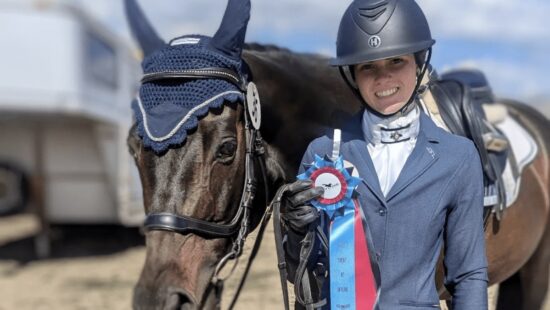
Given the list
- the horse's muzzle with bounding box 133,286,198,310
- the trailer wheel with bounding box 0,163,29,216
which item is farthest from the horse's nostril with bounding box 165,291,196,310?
the trailer wheel with bounding box 0,163,29,216

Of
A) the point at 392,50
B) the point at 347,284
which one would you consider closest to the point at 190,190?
the point at 347,284

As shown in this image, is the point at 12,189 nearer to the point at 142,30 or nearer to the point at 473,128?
the point at 142,30

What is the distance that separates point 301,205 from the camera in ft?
5.96

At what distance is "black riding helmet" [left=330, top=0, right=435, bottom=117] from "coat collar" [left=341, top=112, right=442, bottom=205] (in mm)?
98

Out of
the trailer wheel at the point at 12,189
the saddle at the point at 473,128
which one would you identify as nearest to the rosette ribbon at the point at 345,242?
the saddle at the point at 473,128

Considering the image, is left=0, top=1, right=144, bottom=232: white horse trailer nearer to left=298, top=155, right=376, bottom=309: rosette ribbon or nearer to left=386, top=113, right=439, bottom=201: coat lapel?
left=298, top=155, right=376, bottom=309: rosette ribbon

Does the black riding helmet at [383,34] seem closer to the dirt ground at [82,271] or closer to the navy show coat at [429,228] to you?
the navy show coat at [429,228]

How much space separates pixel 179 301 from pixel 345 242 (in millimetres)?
590

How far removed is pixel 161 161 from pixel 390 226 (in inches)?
30.0

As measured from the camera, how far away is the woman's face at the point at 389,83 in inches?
68.3

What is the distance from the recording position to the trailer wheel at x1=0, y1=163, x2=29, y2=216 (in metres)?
9.45

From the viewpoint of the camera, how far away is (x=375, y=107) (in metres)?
1.76

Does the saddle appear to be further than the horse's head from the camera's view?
Yes

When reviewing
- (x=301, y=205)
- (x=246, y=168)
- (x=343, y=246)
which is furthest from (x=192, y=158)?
(x=343, y=246)
